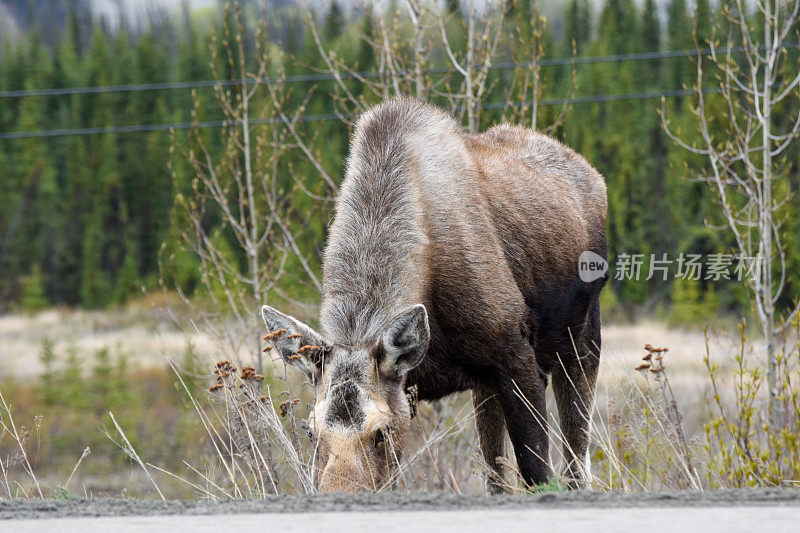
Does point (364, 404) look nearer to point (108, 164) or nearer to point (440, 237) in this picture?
point (440, 237)

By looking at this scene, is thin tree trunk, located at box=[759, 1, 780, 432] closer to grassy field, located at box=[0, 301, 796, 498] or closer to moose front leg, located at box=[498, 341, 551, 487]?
grassy field, located at box=[0, 301, 796, 498]

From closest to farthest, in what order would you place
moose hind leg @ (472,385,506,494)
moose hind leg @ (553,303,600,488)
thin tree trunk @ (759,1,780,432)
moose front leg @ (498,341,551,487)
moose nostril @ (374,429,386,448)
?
moose nostril @ (374,429,386,448) < moose front leg @ (498,341,551,487) < moose hind leg @ (472,385,506,494) < moose hind leg @ (553,303,600,488) < thin tree trunk @ (759,1,780,432)

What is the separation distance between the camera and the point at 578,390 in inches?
303

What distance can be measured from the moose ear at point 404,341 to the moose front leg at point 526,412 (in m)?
0.85

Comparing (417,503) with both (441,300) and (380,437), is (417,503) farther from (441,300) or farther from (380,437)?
(441,300)

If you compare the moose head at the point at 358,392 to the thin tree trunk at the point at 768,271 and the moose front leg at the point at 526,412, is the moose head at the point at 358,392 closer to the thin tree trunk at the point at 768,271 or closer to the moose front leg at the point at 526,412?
the moose front leg at the point at 526,412

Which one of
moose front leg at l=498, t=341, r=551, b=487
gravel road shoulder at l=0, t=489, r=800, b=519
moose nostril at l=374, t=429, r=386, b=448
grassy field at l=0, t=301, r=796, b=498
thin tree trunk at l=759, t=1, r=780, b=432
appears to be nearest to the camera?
gravel road shoulder at l=0, t=489, r=800, b=519

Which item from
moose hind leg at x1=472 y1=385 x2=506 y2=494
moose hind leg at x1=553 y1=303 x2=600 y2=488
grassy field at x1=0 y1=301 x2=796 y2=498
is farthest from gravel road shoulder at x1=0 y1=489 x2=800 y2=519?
moose hind leg at x1=553 y1=303 x2=600 y2=488

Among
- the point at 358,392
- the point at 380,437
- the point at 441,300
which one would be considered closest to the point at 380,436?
the point at 380,437

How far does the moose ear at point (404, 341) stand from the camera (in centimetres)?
516

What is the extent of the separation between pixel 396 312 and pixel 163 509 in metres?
1.99

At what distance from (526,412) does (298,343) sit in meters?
1.54

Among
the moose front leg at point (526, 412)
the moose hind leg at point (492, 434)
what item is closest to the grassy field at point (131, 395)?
the moose hind leg at point (492, 434)

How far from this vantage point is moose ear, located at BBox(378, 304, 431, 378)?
16.9ft
